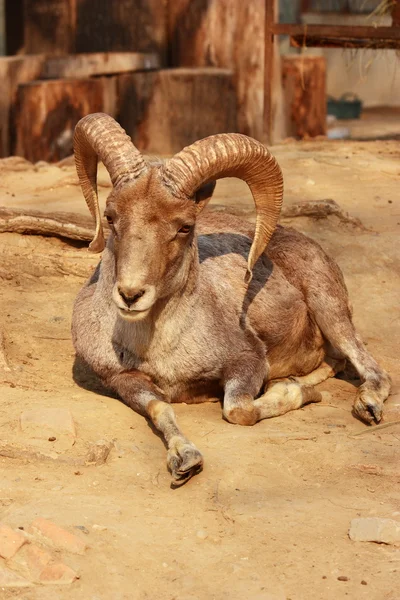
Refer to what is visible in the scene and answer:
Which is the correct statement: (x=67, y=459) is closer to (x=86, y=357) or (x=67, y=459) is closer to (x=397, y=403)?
(x=86, y=357)

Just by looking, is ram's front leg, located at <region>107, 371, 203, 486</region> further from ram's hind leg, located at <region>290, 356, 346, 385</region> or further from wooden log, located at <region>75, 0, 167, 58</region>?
wooden log, located at <region>75, 0, 167, 58</region>

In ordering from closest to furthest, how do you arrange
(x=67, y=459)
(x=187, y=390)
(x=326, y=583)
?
1. (x=326, y=583)
2. (x=67, y=459)
3. (x=187, y=390)

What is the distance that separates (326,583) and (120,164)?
303 centimetres

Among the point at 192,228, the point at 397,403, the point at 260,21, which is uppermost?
the point at 260,21

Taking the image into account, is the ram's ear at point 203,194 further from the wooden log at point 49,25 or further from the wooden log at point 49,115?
the wooden log at point 49,25

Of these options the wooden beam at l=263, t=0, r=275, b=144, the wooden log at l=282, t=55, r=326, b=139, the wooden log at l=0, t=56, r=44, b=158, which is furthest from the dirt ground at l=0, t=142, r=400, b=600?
the wooden log at l=282, t=55, r=326, b=139

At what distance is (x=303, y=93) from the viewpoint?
16562 mm

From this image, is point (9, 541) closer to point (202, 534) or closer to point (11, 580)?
point (11, 580)

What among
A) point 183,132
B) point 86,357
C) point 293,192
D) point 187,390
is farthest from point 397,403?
point 183,132

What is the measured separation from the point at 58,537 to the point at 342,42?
35.0ft

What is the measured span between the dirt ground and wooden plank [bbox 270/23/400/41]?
553cm

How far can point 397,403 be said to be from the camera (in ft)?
25.1

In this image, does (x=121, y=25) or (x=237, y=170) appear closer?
(x=237, y=170)

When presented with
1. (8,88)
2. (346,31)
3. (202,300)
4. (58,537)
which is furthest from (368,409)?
(8,88)
